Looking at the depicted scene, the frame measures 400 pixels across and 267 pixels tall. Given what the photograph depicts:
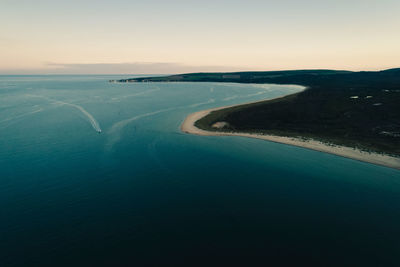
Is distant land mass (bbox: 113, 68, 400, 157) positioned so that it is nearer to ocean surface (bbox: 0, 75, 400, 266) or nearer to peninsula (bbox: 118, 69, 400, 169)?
peninsula (bbox: 118, 69, 400, 169)

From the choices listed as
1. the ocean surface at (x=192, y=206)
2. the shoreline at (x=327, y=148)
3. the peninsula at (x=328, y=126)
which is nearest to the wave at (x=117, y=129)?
the ocean surface at (x=192, y=206)

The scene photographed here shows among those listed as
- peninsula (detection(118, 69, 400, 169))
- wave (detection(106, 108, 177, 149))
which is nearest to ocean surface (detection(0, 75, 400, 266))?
wave (detection(106, 108, 177, 149))

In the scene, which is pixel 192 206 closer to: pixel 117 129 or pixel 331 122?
pixel 117 129

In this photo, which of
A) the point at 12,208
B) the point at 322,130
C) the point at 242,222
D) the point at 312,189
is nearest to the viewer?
the point at 242,222

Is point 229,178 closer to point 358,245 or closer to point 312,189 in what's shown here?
point 312,189

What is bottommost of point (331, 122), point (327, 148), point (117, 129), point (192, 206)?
point (192, 206)

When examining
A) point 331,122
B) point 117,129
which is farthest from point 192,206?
point 331,122

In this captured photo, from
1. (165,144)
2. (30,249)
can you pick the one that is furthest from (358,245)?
(165,144)

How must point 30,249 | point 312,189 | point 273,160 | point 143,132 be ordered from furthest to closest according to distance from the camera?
point 143,132, point 273,160, point 312,189, point 30,249
